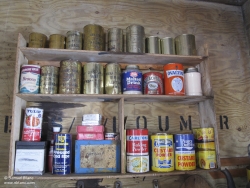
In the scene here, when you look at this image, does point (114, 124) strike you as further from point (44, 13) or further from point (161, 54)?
point (44, 13)

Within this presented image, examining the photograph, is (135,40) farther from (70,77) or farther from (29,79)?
(29,79)

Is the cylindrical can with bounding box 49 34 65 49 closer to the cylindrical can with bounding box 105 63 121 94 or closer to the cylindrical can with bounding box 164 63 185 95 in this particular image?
the cylindrical can with bounding box 105 63 121 94

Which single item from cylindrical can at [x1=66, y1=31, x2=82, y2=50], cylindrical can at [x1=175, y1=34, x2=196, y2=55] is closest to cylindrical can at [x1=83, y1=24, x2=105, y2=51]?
cylindrical can at [x1=66, y1=31, x2=82, y2=50]

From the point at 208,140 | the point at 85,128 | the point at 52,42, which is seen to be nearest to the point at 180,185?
the point at 208,140

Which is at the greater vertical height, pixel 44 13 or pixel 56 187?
pixel 44 13

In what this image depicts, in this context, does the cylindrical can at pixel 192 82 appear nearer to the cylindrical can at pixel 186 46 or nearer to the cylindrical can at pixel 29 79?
the cylindrical can at pixel 186 46

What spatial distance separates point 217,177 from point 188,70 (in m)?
0.71

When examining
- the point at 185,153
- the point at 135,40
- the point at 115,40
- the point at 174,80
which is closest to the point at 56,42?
the point at 115,40

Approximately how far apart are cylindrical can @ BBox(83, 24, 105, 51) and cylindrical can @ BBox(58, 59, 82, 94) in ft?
0.40

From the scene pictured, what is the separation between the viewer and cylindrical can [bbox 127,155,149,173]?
3.56ft

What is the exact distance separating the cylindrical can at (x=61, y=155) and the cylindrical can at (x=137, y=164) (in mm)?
310

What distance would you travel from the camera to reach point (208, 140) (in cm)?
116

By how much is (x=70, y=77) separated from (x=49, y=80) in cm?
11

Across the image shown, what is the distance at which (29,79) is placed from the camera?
43.6 inches
